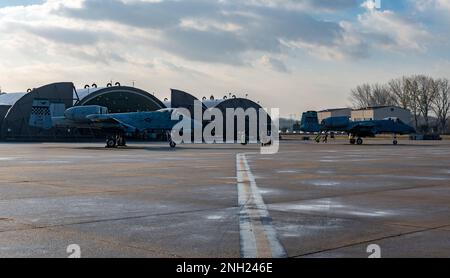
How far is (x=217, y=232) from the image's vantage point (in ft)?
26.5

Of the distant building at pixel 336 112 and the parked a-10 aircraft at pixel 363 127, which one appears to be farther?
the distant building at pixel 336 112

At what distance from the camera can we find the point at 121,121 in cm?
4888

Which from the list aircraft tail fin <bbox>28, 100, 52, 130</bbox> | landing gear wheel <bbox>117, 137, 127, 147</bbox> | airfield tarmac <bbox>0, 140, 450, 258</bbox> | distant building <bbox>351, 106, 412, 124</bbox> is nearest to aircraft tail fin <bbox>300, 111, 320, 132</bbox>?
landing gear wheel <bbox>117, 137, 127, 147</bbox>

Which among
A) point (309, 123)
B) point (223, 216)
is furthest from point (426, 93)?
point (223, 216)

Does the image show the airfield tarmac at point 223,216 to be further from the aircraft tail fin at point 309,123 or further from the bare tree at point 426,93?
the bare tree at point 426,93

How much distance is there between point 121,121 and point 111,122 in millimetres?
1734

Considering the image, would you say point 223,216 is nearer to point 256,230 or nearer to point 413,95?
point 256,230

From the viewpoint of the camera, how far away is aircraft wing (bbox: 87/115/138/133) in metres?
46.9

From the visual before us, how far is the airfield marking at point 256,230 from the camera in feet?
22.0

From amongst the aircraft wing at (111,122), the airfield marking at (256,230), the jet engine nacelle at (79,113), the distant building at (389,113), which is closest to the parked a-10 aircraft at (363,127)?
the aircraft wing at (111,122)

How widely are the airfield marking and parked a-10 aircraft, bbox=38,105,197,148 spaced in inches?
1364

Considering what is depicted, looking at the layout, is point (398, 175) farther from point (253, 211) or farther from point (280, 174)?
point (253, 211)
